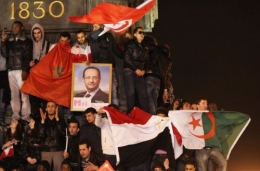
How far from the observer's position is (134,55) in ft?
→ 60.9

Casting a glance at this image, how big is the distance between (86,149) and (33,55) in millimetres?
3388

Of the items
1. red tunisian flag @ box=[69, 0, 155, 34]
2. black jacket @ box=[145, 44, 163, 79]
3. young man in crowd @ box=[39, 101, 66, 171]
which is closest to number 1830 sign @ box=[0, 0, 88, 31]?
red tunisian flag @ box=[69, 0, 155, 34]

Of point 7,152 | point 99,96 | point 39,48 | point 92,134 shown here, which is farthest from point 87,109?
point 39,48

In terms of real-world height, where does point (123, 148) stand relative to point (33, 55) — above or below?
below

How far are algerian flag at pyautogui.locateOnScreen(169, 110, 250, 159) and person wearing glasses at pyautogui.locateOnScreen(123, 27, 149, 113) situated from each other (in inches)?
58.0

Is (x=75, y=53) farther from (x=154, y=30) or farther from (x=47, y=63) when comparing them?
(x=154, y=30)

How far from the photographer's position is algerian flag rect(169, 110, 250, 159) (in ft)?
56.4

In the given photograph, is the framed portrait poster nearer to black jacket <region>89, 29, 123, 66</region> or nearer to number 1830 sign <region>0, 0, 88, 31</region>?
black jacket <region>89, 29, 123, 66</region>

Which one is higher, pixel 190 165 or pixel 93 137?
pixel 93 137

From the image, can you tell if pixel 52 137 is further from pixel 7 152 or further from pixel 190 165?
pixel 190 165

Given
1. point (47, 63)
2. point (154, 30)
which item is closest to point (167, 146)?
point (47, 63)

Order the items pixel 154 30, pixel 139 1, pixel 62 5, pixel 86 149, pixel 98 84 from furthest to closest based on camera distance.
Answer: pixel 154 30 < pixel 139 1 < pixel 62 5 < pixel 98 84 < pixel 86 149

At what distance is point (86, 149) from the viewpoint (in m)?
16.7

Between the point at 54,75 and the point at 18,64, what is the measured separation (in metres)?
0.80
